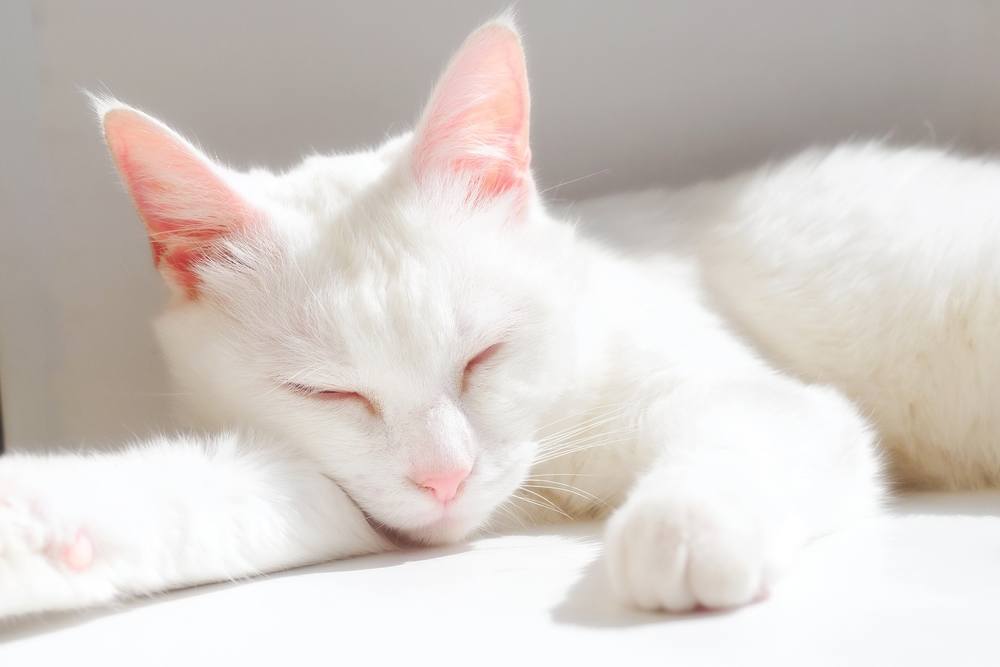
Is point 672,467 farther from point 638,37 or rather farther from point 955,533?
point 638,37

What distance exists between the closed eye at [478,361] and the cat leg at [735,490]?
245 millimetres

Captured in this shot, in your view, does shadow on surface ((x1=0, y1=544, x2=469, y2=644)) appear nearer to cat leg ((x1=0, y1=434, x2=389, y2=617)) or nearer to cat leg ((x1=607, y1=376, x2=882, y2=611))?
cat leg ((x1=0, y1=434, x2=389, y2=617))

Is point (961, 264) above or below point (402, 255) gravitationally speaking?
above

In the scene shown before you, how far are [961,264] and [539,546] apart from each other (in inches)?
34.9

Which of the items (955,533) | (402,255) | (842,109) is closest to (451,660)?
(402,255)

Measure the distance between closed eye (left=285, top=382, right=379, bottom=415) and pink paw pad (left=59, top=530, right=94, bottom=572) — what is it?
1.16 feet

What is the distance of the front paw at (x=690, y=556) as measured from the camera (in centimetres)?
88

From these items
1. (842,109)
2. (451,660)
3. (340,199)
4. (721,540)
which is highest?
(842,109)

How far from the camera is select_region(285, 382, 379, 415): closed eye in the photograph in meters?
1.19

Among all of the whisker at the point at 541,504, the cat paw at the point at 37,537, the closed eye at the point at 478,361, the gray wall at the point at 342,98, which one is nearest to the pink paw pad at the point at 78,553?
the cat paw at the point at 37,537

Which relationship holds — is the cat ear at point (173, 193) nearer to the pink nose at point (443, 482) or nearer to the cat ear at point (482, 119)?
the cat ear at point (482, 119)

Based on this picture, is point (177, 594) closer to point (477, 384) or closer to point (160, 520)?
point (160, 520)

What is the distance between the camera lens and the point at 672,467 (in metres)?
1.07

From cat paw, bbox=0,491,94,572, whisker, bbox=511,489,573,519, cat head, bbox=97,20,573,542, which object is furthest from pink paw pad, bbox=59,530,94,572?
whisker, bbox=511,489,573,519
